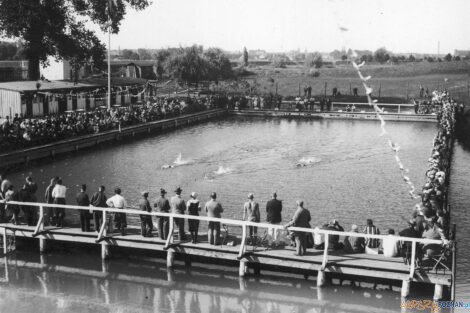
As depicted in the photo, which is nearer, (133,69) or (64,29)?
(64,29)

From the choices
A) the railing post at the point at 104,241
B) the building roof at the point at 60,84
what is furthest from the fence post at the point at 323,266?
the building roof at the point at 60,84

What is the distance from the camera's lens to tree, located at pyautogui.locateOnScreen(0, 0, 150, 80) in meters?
46.8

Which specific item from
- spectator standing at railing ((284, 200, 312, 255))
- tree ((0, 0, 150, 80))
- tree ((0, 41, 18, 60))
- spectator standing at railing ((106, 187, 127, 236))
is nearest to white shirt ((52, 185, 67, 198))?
spectator standing at railing ((106, 187, 127, 236))

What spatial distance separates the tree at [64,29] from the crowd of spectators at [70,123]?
8668 mm

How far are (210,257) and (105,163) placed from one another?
1721 cm

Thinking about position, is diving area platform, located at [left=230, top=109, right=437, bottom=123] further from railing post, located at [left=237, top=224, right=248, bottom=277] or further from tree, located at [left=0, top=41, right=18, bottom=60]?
tree, located at [left=0, top=41, right=18, bottom=60]

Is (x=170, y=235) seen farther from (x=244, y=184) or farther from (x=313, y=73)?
(x=313, y=73)

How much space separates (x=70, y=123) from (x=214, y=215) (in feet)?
77.9

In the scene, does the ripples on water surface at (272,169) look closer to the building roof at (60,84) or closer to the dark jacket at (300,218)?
the dark jacket at (300,218)

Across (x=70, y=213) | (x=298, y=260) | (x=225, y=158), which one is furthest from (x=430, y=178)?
(x=225, y=158)

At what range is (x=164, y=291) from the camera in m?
14.6

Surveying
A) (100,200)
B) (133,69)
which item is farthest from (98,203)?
(133,69)

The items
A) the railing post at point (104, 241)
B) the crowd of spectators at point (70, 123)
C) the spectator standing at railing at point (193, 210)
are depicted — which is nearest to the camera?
the spectator standing at railing at point (193, 210)

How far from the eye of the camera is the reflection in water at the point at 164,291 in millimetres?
13586
